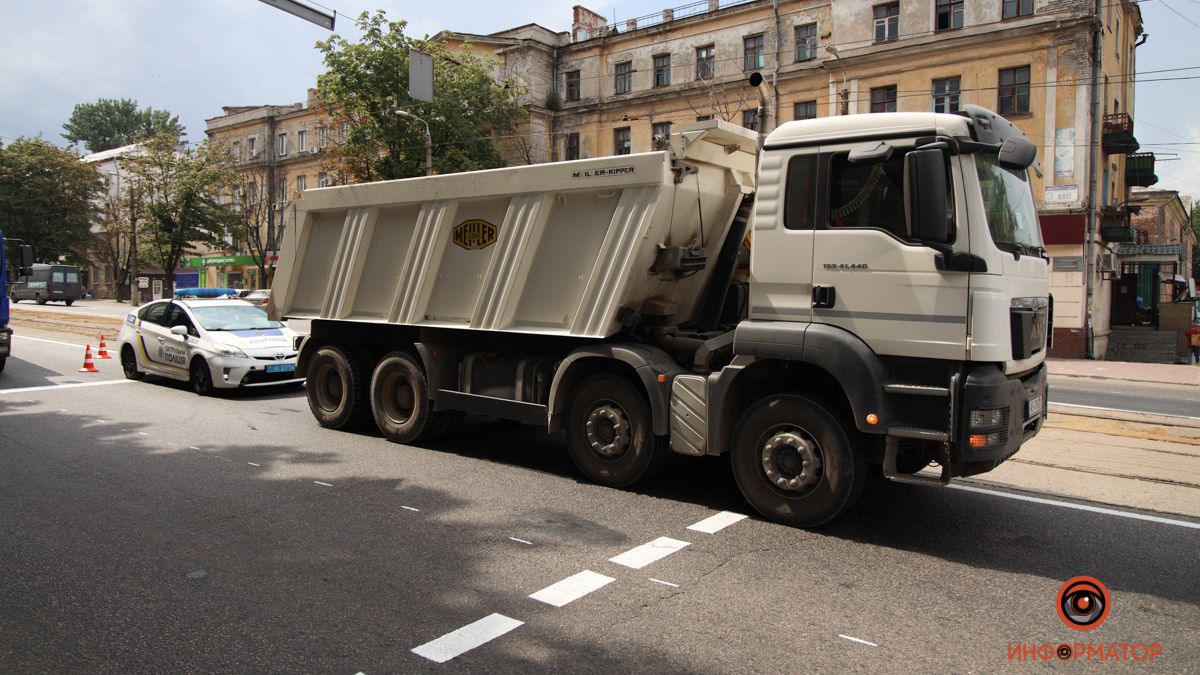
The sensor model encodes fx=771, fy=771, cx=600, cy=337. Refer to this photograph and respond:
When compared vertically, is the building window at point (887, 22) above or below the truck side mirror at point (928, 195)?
above

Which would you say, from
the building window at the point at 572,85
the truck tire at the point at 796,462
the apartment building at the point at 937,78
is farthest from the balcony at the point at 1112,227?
the truck tire at the point at 796,462

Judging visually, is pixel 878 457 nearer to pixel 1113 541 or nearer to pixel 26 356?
pixel 1113 541

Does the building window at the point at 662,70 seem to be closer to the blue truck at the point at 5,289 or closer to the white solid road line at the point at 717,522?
the blue truck at the point at 5,289

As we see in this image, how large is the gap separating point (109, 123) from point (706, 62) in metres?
93.5

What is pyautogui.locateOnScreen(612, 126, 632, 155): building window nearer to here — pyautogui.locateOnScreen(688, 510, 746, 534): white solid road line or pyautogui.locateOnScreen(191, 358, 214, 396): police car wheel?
pyautogui.locateOnScreen(191, 358, 214, 396): police car wheel

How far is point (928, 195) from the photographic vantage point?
4855 mm

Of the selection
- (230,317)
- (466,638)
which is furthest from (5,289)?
(466,638)

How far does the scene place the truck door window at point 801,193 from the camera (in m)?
5.56

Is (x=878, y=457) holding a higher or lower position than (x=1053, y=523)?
higher

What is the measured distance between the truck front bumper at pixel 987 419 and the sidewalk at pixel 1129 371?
16637 millimetres

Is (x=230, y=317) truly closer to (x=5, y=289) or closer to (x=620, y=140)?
(x=5, y=289)

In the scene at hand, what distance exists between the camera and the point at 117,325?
26.9 m

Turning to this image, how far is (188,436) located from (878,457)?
296 inches

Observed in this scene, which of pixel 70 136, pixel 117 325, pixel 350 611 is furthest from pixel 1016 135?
pixel 70 136
